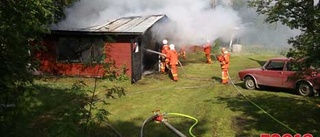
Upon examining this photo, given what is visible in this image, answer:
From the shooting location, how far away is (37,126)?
964 cm

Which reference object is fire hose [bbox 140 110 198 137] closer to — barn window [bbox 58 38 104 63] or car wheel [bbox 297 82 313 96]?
car wheel [bbox 297 82 313 96]

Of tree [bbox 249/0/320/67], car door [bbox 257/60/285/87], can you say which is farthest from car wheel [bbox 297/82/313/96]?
tree [bbox 249/0/320/67]

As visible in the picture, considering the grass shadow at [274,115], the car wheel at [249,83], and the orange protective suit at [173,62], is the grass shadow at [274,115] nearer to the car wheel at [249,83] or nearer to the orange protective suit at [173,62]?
the car wheel at [249,83]

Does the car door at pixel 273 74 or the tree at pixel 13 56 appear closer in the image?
the tree at pixel 13 56

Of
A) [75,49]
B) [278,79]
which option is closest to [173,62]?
[75,49]

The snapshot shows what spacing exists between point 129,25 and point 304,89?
30.8 feet

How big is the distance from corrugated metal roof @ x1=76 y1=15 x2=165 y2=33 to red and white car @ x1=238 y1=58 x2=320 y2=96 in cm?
554

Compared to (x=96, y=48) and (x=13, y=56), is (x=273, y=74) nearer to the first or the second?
(x=96, y=48)

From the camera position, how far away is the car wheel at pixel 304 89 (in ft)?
43.1

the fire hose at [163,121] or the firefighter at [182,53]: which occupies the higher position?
the firefighter at [182,53]

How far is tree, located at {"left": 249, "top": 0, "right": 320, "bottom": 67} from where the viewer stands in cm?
712

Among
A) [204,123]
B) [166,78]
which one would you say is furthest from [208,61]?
[204,123]

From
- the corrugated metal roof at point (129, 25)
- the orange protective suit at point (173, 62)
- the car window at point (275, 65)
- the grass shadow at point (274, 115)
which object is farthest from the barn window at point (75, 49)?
the car window at point (275, 65)

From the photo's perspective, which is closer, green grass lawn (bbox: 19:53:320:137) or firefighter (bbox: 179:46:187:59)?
green grass lawn (bbox: 19:53:320:137)
